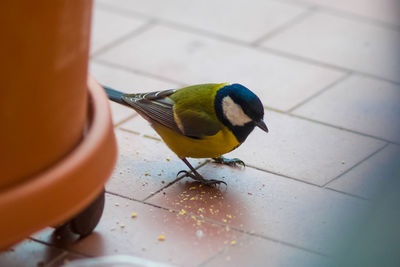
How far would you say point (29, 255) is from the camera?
3.42m

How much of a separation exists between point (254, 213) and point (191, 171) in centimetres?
52

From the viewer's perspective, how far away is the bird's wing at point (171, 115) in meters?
3.97

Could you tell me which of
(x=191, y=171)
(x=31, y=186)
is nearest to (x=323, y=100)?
(x=191, y=171)

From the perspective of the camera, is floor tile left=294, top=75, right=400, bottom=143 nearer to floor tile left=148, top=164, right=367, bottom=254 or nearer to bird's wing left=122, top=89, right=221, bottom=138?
floor tile left=148, top=164, right=367, bottom=254

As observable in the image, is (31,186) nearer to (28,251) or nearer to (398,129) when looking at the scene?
(28,251)

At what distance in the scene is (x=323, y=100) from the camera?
5.17 m

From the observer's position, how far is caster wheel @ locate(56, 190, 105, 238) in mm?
3439

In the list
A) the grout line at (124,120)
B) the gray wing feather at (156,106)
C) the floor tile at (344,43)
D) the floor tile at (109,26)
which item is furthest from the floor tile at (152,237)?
the floor tile at (344,43)

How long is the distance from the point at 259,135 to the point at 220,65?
1022 mm

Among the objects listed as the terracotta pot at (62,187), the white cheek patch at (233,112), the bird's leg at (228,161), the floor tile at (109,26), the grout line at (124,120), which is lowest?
the floor tile at (109,26)

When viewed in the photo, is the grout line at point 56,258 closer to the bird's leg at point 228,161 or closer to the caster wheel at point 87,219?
the caster wheel at point 87,219

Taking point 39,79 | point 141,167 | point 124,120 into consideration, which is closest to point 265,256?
point 141,167

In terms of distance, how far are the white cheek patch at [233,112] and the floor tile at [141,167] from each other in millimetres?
512

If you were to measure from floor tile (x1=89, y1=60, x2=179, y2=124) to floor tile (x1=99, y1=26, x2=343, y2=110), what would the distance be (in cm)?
11
